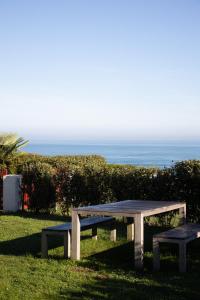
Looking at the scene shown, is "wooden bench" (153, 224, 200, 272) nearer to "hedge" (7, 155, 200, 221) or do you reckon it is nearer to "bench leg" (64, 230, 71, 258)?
"bench leg" (64, 230, 71, 258)

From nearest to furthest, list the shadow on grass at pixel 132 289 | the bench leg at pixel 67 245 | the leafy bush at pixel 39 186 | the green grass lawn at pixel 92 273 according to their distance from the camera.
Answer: the shadow on grass at pixel 132 289 → the green grass lawn at pixel 92 273 → the bench leg at pixel 67 245 → the leafy bush at pixel 39 186

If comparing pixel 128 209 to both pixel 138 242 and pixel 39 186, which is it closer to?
pixel 138 242

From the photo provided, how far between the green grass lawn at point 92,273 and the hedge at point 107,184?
1957 millimetres

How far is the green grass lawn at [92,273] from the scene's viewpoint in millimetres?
6188

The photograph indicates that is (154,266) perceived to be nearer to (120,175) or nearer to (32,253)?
(32,253)

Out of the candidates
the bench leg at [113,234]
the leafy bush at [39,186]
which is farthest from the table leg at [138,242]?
the leafy bush at [39,186]

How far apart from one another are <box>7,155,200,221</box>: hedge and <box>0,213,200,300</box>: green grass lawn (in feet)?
6.42

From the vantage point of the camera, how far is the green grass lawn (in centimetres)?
619

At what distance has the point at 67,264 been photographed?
25.2 ft

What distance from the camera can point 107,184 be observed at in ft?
42.8

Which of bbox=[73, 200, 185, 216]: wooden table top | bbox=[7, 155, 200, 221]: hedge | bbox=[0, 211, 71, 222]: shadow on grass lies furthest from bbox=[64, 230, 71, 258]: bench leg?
bbox=[0, 211, 71, 222]: shadow on grass

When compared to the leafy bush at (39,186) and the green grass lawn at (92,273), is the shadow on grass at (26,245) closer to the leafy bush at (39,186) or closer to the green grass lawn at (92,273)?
the green grass lawn at (92,273)

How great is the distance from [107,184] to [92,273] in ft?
19.5

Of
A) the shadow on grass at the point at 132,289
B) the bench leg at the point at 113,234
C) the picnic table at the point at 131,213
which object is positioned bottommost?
the shadow on grass at the point at 132,289
